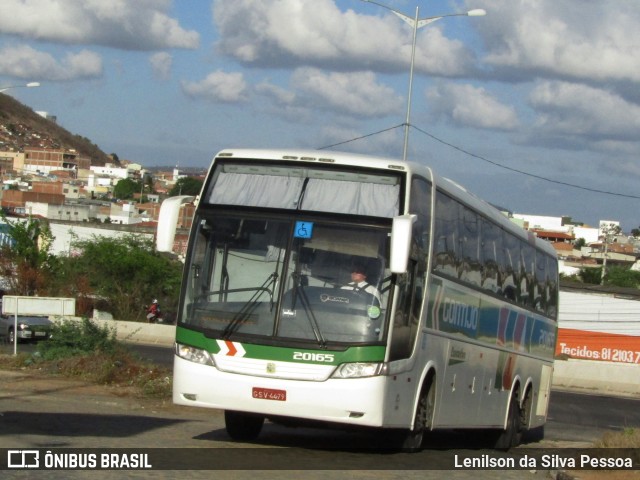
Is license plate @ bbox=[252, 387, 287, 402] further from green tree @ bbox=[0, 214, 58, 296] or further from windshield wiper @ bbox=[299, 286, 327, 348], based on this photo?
green tree @ bbox=[0, 214, 58, 296]

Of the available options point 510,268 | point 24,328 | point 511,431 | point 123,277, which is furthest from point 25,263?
point 510,268

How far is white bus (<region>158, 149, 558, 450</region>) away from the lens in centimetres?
1144

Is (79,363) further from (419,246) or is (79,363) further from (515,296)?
(419,246)

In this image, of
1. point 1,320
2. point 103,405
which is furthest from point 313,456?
point 1,320

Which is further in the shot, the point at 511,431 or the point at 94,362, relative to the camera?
the point at 94,362

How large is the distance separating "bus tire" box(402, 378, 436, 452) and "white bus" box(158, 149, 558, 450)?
0.08ft

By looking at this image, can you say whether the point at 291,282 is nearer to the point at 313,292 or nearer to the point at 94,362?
the point at 313,292

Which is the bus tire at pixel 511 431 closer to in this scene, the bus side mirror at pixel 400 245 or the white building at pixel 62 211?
the bus side mirror at pixel 400 245

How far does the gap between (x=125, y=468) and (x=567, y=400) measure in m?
24.9

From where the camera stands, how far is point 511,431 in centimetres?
1802

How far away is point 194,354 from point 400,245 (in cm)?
261

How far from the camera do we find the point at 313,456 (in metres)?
12.4

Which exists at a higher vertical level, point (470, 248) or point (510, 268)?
point (470, 248)

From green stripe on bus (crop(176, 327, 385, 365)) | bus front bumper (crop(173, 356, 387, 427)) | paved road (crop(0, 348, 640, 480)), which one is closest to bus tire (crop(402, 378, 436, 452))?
paved road (crop(0, 348, 640, 480))
